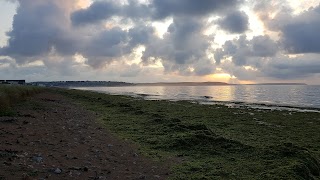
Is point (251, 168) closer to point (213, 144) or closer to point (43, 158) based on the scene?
point (213, 144)

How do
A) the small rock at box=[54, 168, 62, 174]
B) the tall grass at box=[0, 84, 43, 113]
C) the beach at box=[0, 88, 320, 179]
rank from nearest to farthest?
the small rock at box=[54, 168, 62, 174]
the beach at box=[0, 88, 320, 179]
the tall grass at box=[0, 84, 43, 113]

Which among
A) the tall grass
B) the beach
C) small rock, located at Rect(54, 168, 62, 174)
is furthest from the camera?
the tall grass

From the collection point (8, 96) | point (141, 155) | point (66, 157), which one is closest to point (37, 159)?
point (66, 157)

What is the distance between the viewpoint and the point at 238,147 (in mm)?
14438

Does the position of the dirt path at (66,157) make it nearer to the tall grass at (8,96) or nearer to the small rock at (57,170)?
the small rock at (57,170)

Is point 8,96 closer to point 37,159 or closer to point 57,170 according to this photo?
point 37,159

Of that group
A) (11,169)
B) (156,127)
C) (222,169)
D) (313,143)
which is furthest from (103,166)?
(313,143)

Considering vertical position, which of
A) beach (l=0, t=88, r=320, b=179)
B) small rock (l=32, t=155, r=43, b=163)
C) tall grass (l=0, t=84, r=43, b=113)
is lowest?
beach (l=0, t=88, r=320, b=179)

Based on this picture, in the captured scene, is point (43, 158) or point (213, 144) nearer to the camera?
point (43, 158)

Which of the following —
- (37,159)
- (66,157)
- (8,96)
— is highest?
(8,96)

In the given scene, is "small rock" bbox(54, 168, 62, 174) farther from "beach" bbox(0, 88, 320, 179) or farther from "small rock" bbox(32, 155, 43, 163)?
"small rock" bbox(32, 155, 43, 163)

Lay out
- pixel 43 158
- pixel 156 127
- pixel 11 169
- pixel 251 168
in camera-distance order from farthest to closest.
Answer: pixel 156 127 < pixel 251 168 < pixel 43 158 < pixel 11 169

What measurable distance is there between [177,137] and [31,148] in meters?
7.24

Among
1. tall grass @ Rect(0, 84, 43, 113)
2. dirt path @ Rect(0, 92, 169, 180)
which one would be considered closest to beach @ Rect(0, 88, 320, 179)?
dirt path @ Rect(0, 92, 169, 180)
